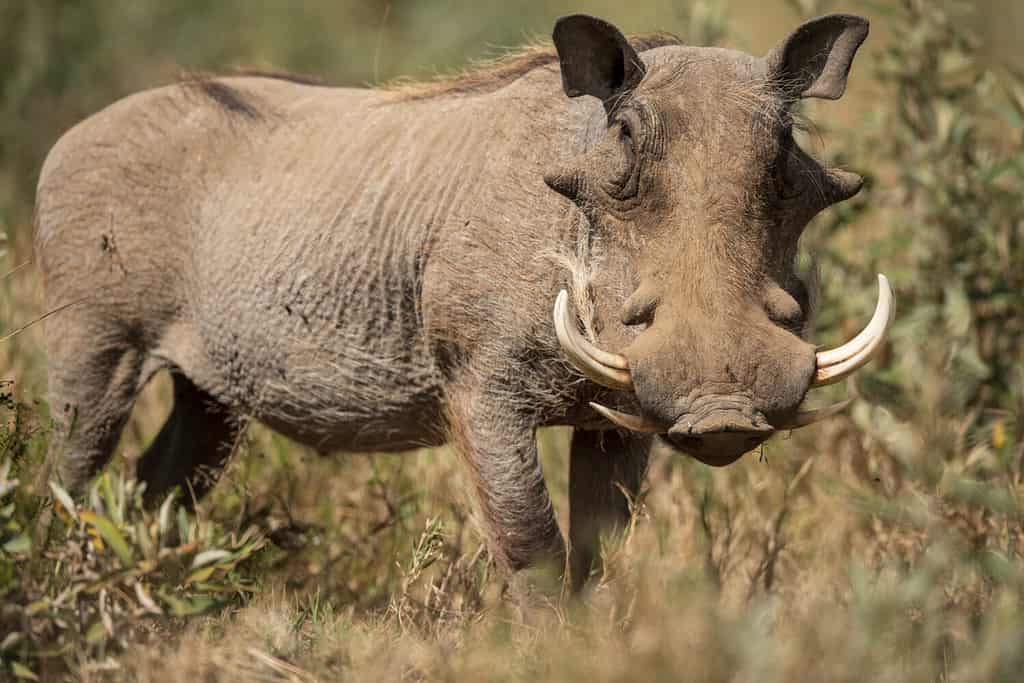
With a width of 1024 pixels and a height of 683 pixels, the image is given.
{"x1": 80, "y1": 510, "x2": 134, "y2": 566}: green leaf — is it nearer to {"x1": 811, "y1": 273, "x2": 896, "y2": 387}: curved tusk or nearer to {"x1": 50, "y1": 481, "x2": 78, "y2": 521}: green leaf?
{"x1": 50, "y1": 481, "x2": 78, "y2": 521}: green leaf

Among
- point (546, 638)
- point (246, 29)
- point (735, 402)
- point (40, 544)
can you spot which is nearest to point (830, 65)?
point (735, 402)

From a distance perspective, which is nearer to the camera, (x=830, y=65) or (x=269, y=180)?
(x=830, y=65)

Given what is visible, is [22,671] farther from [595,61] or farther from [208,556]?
[595,61]

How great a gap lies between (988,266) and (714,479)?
1.11 m

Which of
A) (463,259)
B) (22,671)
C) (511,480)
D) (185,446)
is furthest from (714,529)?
(22,671)

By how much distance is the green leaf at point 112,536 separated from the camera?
2711mm

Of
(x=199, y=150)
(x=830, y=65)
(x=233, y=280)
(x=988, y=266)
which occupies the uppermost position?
(x=830, y=65)

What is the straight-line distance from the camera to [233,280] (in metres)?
3.84

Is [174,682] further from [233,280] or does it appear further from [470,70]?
[470,70]

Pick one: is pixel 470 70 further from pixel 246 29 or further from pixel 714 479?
pixel 246 29

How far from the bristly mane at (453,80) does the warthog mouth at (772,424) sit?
0.85 meters

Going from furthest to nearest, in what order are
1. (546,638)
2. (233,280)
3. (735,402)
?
(233,280), (546,638), (735,402)

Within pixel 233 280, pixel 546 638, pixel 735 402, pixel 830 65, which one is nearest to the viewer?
pixel 735 402

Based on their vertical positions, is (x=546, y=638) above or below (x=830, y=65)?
below
